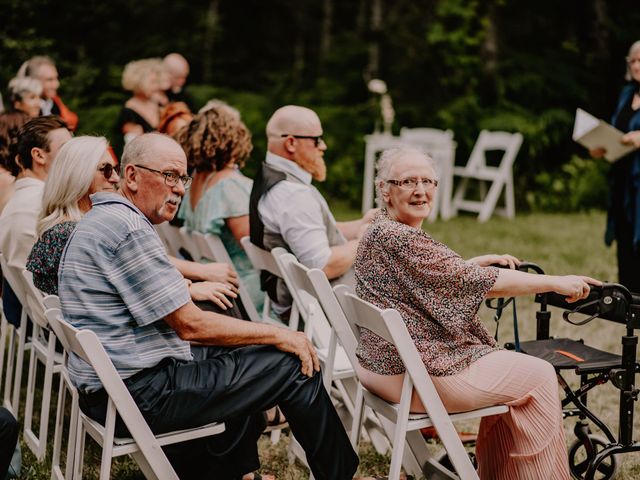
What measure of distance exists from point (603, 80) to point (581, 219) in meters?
2.60

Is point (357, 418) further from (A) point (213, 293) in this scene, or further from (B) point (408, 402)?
(A) point (213, 293)

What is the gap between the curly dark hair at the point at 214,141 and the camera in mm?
4711

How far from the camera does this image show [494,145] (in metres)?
11.7

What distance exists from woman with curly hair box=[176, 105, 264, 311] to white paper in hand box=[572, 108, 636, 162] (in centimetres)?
249

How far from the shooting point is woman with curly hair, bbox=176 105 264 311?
4613 mm

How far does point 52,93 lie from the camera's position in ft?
22.0

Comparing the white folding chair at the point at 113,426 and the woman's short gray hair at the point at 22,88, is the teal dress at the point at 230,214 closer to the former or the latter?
the white folding chair at the point at 113,426

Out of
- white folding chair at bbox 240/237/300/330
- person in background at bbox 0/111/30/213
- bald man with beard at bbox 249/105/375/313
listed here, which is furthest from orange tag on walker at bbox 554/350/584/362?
person in background at bbox 0/111/30/213

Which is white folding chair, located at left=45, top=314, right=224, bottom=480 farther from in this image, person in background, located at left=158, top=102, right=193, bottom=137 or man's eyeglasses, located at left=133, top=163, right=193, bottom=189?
person in background, located at left=158, top=102, right=193, bottom=137

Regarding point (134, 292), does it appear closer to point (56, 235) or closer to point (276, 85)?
point (56, 235)

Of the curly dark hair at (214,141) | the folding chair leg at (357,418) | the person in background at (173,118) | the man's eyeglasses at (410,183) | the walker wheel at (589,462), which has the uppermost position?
the man's eyeglasses at (410,183)

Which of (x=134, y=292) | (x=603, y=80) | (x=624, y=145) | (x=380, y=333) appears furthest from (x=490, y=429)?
(x=603, y=80)

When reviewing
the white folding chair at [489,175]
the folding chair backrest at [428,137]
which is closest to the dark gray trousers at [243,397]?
the white folding chair at [489,175]

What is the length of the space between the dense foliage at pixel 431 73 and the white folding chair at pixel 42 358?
691 cm
